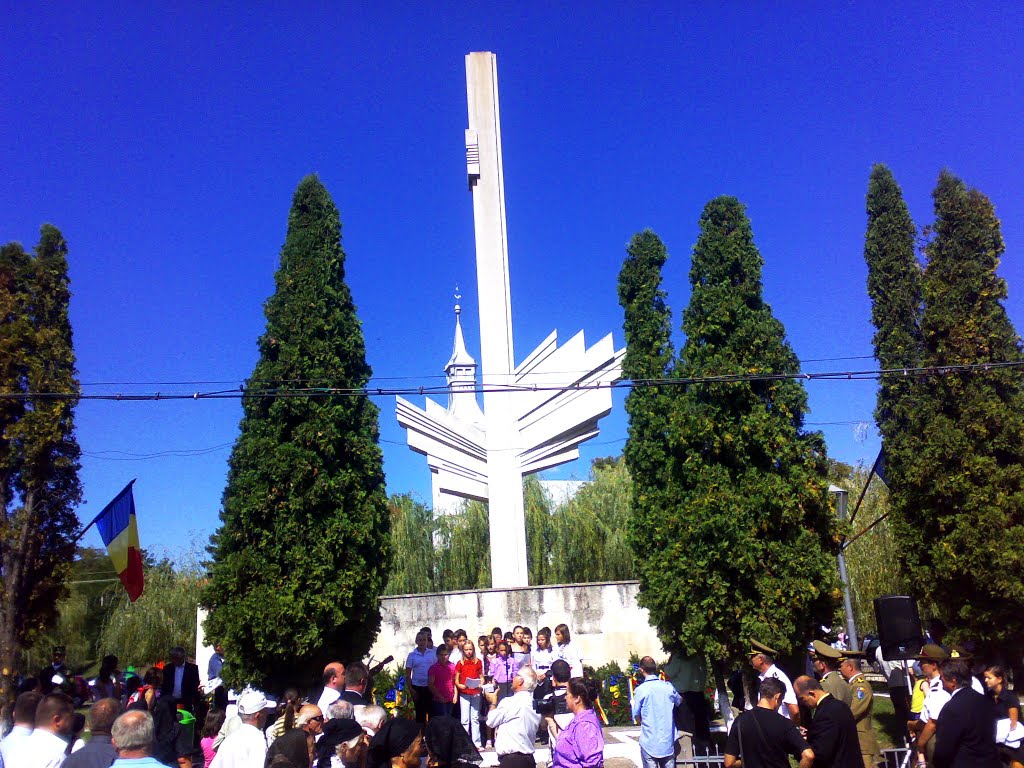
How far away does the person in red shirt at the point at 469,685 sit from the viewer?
977cm

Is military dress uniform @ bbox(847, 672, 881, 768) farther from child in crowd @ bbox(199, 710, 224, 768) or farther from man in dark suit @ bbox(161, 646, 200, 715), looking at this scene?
man in dark suit @ bbox(161, 646, 200, 715)

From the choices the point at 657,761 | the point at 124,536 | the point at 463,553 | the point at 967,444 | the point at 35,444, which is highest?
the point at 35,444

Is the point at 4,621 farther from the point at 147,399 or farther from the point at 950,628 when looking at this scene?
the point at 950,628

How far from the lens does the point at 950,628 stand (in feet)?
38.3

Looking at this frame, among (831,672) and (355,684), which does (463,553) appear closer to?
(831,672)

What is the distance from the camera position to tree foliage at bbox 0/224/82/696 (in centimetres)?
1373

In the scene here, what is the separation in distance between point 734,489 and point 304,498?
5598 mm

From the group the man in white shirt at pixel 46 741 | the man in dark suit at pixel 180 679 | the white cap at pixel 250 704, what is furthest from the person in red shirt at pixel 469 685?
the man in white shirt at pixel 46 741

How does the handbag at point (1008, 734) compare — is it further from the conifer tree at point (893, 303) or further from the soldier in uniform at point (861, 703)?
the conifer tree at point (893, 303)

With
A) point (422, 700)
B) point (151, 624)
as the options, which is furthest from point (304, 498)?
point (151, 624)

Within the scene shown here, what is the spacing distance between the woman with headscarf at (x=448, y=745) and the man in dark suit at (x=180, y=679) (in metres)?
4.69

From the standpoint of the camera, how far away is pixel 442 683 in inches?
366

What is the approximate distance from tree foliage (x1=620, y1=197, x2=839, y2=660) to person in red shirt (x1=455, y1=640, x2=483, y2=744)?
8.93 ft

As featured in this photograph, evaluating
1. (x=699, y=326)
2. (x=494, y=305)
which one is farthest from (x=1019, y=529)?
(x=494, y=305)
